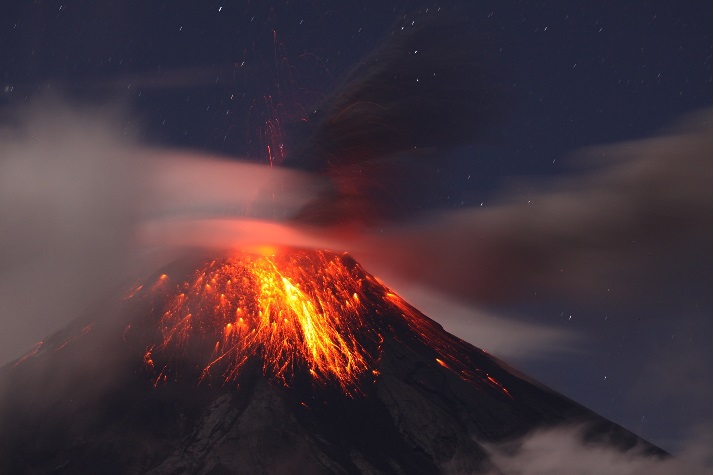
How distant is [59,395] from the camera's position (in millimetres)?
66125

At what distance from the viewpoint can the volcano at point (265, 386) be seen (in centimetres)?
5875

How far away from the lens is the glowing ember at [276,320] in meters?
67.8

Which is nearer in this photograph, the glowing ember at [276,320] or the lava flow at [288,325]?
the lava flow at [288,325]

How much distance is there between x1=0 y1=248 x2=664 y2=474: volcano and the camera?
193 feet

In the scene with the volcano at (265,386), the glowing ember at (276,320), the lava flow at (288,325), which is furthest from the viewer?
the glowing ember at (276,320)

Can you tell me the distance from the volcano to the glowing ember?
4.1 inches

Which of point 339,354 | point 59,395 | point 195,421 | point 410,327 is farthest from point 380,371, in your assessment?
point 59,395

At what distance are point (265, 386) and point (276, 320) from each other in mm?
8304

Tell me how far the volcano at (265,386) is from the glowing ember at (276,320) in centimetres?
10

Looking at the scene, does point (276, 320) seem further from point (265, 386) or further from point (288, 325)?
point (265, 386)

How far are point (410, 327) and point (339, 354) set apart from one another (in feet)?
27.0

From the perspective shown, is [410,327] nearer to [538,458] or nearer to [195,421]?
[538,458]

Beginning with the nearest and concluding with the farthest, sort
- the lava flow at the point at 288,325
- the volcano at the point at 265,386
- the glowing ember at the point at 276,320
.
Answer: the volcano at the point at 265,386
the lava flow at the point at 288,325
the glowing ember at the point at 276,320

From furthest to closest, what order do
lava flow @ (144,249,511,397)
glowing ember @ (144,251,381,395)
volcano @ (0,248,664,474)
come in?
glowing ember @ (144,251,381,395), lava flow @ (144,249,511,397), volcano @ (0,248,664,474)
